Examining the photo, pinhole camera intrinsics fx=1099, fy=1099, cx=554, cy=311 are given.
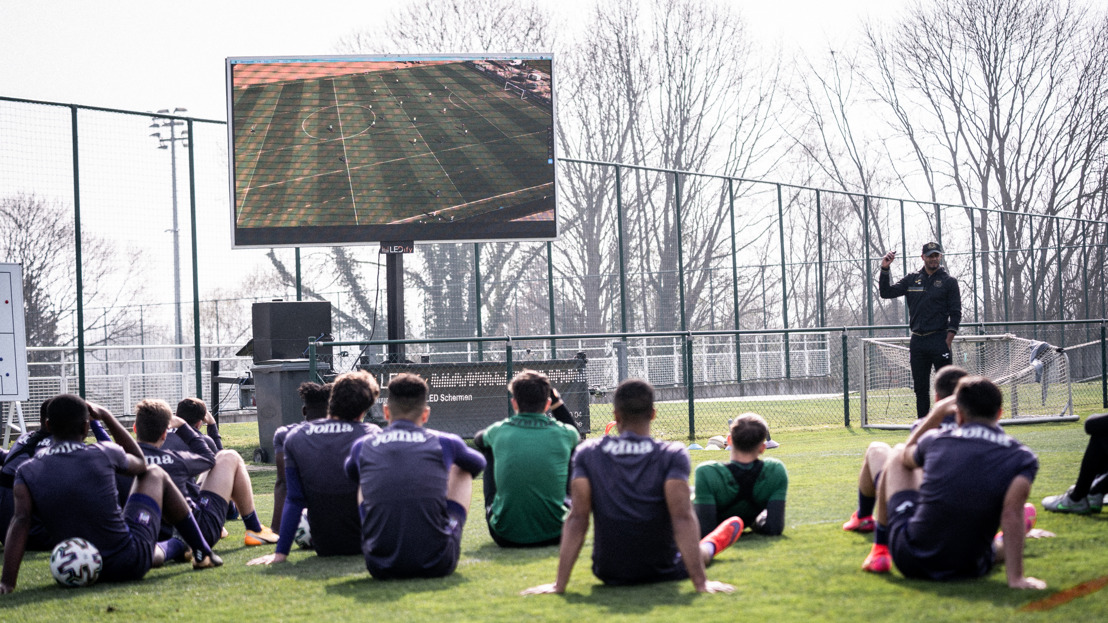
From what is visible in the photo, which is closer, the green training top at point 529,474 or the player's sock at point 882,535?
the player's sock at point 882,535

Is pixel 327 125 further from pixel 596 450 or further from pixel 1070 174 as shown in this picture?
pixel 1070 174

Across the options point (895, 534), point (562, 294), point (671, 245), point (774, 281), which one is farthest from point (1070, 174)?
point (895, 534)

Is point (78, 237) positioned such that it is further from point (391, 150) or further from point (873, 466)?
point (873, 466)

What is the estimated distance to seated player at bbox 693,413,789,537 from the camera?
5.63 m

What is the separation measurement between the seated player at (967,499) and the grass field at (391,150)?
10.2 meters

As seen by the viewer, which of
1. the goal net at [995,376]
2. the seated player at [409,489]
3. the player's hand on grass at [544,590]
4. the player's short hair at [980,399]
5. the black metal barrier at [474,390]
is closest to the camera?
the player's short hair at [980,399]

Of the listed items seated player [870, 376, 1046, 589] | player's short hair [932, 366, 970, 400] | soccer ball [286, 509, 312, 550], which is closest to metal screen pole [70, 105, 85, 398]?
soccer ball [286, 509, 312, 550]

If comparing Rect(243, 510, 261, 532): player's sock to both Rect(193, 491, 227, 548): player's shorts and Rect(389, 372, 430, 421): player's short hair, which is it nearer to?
Rect(193, 491, 227, 548): player's shorts

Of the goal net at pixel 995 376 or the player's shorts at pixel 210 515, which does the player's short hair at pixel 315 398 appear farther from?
the goal net at pixel 995 376

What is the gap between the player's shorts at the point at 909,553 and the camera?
444cm

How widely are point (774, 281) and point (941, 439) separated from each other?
20392 millimetres

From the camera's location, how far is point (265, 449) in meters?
12.8

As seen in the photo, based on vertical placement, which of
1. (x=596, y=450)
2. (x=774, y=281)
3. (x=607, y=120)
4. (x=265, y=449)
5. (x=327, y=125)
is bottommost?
(x=265, y=449)

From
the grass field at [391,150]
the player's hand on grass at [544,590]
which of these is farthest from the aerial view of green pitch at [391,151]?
the player's hand on grass at [544,590]
